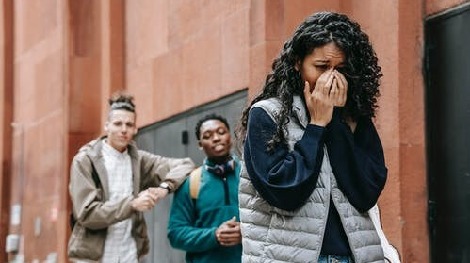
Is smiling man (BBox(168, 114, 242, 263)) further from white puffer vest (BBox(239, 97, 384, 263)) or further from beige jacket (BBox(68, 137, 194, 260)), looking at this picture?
white puffer vest (BBox(239, 97, 384, 263))

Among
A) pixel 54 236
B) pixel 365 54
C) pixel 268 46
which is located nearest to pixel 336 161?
pixel 365 54

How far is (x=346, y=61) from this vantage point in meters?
4.53

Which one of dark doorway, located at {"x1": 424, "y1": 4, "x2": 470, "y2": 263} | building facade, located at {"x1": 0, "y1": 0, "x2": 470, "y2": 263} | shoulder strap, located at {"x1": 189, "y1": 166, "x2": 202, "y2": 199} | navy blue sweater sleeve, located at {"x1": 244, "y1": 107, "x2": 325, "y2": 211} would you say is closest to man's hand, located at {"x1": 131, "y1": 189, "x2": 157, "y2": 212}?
shoulder strap, located at {"x1": 189, "y1": 166, "x2": 202, "y2": 199}

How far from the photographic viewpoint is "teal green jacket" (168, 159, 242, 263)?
7.31m

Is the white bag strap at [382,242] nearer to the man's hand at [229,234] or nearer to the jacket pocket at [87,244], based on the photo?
the man's hand at [229,234]

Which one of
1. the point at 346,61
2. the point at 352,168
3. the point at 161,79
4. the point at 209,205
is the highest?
the point at 161,79

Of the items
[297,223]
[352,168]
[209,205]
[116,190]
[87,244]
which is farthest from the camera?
[116,190]

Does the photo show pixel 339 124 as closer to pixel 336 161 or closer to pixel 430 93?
pixel 336 161

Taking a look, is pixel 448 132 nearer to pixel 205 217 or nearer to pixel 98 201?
pixel 205 217

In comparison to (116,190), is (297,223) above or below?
below

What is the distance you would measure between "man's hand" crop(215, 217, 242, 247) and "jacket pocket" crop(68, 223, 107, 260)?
129 cm

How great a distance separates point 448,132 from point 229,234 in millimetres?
1880

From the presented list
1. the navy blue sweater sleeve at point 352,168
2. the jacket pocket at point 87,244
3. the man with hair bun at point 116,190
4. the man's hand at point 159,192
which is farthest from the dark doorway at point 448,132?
the navy blue sweater sleeve at point 352,168

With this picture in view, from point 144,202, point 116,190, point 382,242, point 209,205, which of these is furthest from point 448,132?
point 382,242
